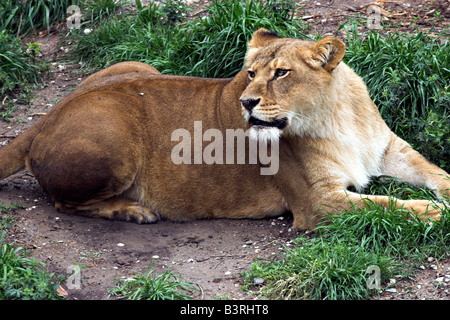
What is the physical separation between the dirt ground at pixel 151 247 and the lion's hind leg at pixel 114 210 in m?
0.06

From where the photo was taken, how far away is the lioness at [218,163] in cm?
539

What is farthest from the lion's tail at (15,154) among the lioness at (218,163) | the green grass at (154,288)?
the green grass at (154,288)

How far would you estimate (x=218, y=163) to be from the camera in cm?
588

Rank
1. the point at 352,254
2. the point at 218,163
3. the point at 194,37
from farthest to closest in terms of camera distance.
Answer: the point at 194,37 → the point at 218,163 → the point at 352,254

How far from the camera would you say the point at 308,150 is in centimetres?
554

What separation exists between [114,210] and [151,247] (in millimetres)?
644

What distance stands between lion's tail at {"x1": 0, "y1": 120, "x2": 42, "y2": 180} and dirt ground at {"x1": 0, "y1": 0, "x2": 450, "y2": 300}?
0.28m

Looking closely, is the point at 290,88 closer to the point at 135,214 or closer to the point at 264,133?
the point at 264,133

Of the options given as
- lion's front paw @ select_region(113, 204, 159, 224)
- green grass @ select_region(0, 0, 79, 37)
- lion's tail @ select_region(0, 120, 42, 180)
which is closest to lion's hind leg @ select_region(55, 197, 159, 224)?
lion's front paw @ select_region(113, 204, 159, 224)

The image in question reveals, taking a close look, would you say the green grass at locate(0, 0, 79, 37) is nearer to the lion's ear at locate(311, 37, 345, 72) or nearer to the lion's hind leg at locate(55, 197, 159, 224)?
the lion's hind leg at locate(55, 197, 159, 224)

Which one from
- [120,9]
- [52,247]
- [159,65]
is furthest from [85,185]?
[120,9]

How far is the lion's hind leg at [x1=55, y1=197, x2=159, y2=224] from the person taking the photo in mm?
5949

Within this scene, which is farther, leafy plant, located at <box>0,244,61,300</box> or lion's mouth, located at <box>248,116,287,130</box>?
lion's mouth, located at <box>248,116,287,130</box>

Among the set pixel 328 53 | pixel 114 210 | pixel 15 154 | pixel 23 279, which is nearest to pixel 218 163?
pixel 114 210
